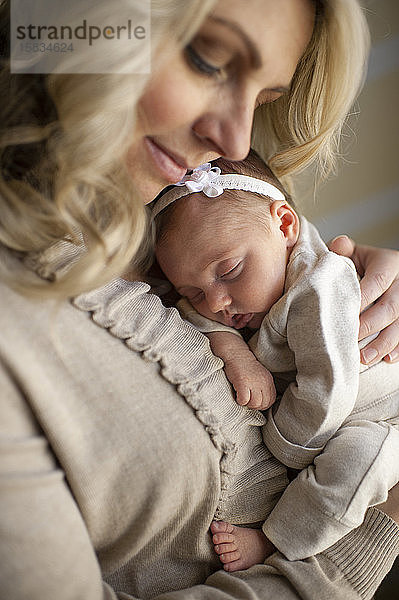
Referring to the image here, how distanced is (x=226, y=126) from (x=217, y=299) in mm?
366

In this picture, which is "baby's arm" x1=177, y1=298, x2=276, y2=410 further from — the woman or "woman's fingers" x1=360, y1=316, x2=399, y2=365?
"woman's fingers" x1=360, y1=316, x2=399, y2=365

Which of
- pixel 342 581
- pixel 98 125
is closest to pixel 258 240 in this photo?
pixel 98 125

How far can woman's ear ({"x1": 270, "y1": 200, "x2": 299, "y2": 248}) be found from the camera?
4.09 ft

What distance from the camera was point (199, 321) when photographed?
1205 millimetres

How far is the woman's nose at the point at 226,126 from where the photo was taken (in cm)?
90

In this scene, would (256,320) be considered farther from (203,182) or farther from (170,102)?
(170,102)

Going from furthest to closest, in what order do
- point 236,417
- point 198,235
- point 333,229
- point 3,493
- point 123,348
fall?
point 333,229 < point 198,235 < point 236,417 < point 123,348 < point 3,493

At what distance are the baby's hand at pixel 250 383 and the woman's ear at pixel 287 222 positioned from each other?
29cm

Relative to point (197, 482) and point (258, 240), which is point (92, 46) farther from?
point (197, 482)

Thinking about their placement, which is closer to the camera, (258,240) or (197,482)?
(197,482)

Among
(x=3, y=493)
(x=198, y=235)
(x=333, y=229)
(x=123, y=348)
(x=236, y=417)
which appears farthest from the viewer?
(x=333, y=229)

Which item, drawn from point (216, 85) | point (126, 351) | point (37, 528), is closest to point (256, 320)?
point (126, 351)

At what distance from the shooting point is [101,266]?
85 cm

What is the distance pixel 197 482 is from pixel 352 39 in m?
0.80
